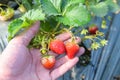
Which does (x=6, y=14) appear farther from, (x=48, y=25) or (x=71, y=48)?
(x=71, y=48)

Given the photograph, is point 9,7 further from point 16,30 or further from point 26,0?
point 16,30

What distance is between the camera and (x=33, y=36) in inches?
36.2

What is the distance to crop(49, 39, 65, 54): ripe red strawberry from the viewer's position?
0.91 meters

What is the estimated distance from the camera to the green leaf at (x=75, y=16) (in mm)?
844

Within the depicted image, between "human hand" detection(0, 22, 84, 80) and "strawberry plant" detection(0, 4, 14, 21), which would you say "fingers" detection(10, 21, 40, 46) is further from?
"strawberry plant" detection(0, 4, 14, 21)

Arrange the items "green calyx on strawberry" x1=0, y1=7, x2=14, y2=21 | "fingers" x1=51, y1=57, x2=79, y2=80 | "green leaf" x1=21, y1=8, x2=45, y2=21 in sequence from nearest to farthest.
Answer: "green leaf" x1=21, y1=8, x2=45, y2=21 → "fingers" x1=51, y1=57, x2=79, y2=80 → "green calyx on strawberry" x1=0, y1=7, x2=14, y2=21

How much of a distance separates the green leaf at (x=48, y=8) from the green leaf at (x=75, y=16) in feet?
0.10

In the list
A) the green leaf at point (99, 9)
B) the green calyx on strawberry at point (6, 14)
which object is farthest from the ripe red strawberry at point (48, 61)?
the green calyx on strawberry at point (6, 14)

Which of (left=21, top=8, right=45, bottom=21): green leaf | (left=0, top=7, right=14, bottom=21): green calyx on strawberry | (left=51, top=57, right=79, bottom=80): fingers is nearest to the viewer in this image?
(left=21, top=8, right=45, bottom=21): green leaf

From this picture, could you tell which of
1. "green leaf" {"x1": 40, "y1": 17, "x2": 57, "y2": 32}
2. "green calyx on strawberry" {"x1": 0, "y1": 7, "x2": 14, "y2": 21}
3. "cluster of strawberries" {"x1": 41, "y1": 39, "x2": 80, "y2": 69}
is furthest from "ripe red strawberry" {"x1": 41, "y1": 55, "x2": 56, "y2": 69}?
"green calyx on strawberry" {"x1": 0, "y1": 7, "x2": 14, "y2": 21}

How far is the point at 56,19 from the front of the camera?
0.91 m

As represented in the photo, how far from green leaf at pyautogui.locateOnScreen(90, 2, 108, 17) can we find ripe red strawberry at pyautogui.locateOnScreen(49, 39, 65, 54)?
18 cm

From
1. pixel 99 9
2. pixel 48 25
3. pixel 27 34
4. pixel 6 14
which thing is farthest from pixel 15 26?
pixel 6 14

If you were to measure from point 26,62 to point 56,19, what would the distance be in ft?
0.63
